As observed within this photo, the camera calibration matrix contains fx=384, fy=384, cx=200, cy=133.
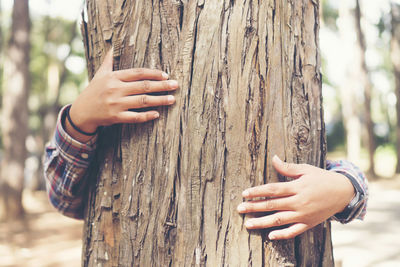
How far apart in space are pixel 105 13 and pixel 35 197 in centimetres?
1161

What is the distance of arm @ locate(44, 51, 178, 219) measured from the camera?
4.53 ft

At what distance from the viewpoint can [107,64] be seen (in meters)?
1.49

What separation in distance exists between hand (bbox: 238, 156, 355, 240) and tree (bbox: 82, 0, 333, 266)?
0.15 feet

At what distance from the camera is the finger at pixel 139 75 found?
1373 millimetres

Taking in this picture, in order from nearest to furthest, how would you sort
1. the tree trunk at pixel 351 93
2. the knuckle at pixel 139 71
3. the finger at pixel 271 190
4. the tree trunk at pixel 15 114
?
1. the finger at pixel 271 190
2. the knuckle at pixel 139 71
3. the tree trunk at pixel 15 114
4. the tree trunk at pixel 351 93

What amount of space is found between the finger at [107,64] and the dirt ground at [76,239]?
3.77 m

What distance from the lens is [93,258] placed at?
1554 millimetres

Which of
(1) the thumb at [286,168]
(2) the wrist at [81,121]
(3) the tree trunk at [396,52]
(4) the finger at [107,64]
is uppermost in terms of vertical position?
(3) the tree trunk at [396,52]

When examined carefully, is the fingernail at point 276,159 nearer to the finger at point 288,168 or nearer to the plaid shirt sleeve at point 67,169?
the finger at point 288,168

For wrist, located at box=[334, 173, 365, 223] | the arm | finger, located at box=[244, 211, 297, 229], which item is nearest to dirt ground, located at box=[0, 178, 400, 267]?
wrist, located at box=[334, 173, 365, 223]

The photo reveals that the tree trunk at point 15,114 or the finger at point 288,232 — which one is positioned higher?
the tree trunk at point 15,114

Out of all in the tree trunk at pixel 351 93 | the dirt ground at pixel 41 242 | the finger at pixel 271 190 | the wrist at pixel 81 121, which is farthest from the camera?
the tree trunk at pixel 351 93

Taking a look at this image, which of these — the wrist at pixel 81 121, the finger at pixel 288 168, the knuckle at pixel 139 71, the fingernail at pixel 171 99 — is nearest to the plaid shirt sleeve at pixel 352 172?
the finger at pixel 288 168

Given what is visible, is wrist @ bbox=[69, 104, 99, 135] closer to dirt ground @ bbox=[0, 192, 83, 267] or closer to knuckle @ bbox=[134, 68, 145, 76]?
knuckle @ bbox=[134, 68, 145, 76]
